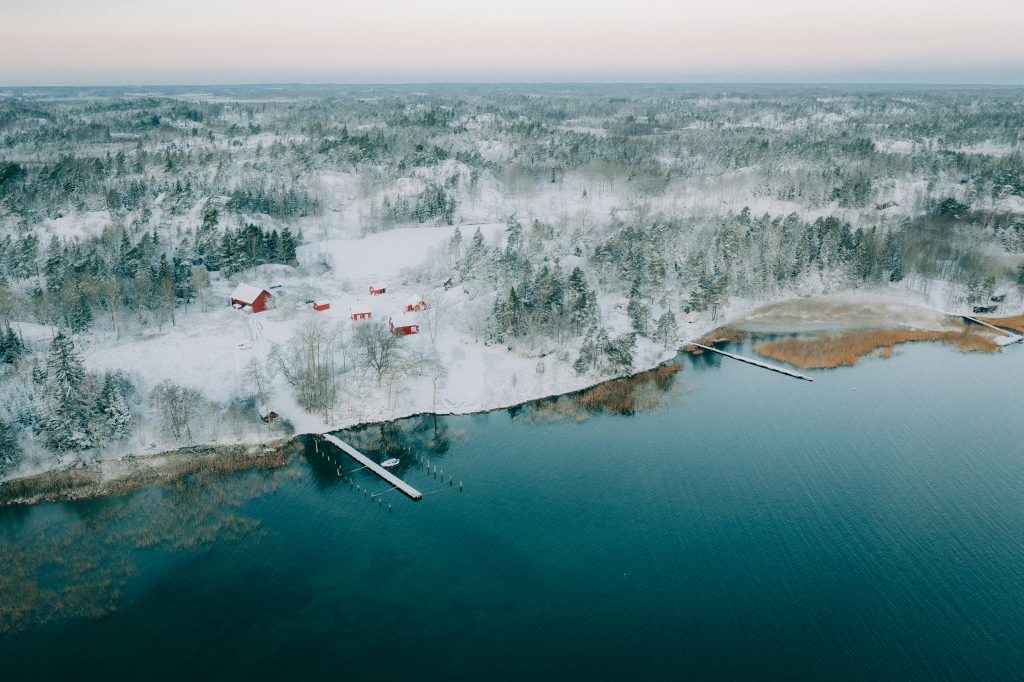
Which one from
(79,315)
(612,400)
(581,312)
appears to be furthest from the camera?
(581,312)

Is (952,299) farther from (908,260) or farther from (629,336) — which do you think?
(629,336)

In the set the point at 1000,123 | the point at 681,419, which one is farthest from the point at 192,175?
the point at 1000,123

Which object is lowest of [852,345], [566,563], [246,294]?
[566,563]

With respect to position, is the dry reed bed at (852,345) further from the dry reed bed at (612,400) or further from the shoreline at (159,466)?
the shoreline at (159,466)

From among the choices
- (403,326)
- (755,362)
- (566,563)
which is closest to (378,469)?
(566,563)

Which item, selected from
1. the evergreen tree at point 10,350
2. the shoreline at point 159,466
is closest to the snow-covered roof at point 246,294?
the evergreen tree at point 10,350

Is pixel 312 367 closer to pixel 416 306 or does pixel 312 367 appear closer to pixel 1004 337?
pixel 416 306
